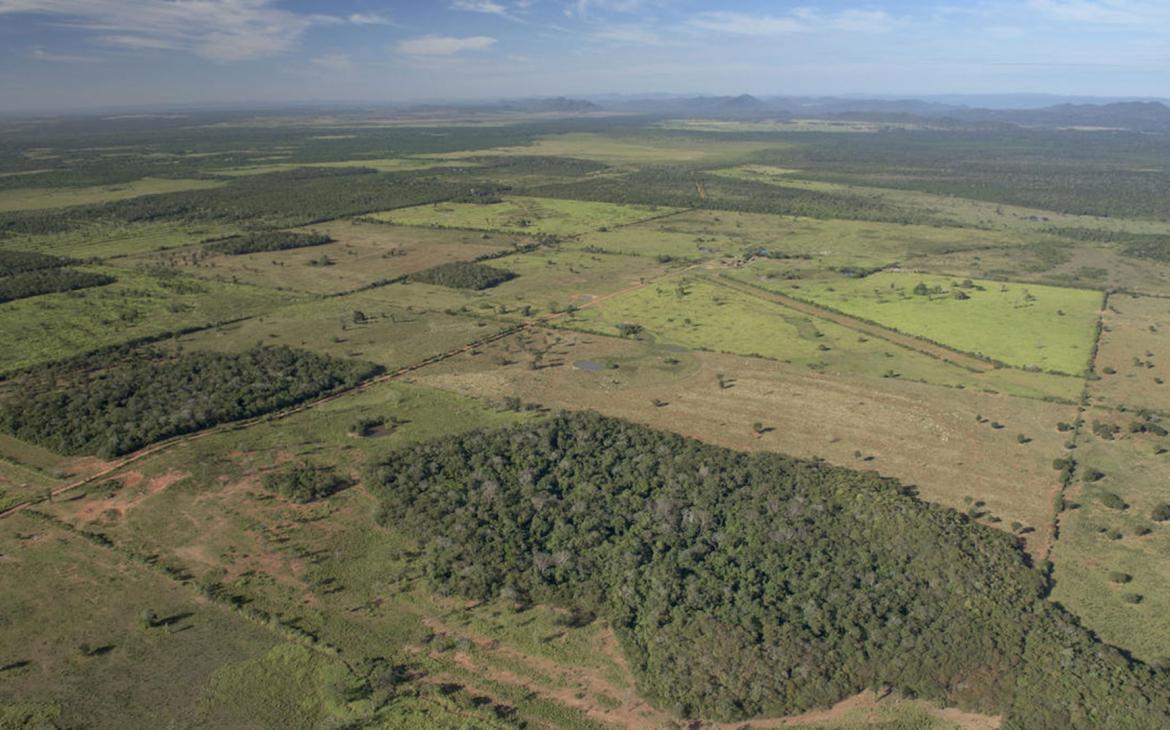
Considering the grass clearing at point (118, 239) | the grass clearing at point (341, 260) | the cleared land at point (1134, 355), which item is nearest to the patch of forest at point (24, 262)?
the grass clearing at point (118, 239)

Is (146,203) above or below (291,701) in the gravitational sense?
above

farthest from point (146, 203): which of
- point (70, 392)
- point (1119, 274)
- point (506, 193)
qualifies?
point (1119, 274)

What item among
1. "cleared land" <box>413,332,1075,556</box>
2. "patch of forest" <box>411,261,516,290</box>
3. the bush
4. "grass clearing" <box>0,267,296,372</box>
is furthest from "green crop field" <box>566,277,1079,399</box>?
"grass clearing" <box>0,267,296,372</box>

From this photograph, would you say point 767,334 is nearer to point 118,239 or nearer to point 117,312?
point 117,312

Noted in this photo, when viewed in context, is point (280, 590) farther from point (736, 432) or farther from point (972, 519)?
point (972, 519)

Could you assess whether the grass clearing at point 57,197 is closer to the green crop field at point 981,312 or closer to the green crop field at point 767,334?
the green crop field at point 767,334
